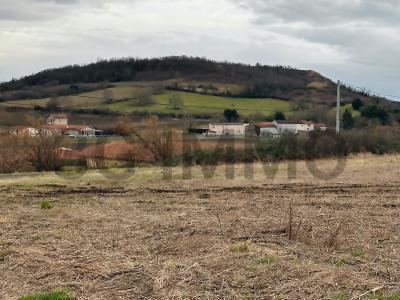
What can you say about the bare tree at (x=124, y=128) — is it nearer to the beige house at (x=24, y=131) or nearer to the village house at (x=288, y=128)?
the beige house at (x=24, y=131)

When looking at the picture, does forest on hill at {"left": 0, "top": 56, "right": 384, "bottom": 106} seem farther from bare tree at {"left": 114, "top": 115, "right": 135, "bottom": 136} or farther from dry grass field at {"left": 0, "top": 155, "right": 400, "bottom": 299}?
dry grass field at {"left": 0, "top": 155, "right": 400, "bottom": 299}

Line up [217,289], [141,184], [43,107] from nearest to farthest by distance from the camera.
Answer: [217,289] → [141,184] → [43,107]

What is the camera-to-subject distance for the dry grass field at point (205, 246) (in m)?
6.72

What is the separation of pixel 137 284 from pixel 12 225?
619 cm

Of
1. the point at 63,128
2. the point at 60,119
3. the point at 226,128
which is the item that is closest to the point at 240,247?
the point at 63,128

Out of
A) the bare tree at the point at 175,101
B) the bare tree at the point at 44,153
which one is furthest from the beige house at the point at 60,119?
the bare tree at the point at 175,101

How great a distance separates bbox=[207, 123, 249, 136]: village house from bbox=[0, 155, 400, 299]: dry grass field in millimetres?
31240

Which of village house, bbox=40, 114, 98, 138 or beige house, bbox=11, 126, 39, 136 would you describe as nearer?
beige house, bbox=11, 126, 39, 136

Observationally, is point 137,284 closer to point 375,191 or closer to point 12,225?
point 12,225

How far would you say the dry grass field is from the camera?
6723 millimetres

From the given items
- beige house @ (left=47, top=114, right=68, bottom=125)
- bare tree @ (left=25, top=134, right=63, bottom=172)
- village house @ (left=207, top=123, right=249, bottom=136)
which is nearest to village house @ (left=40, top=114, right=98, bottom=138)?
beige house @ (left=47, top=114, right=68, bottom=125)

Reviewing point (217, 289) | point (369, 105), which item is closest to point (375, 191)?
point (217, 289)

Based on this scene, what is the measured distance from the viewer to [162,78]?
83.1 metres

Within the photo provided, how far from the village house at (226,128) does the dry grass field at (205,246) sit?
3124 cm
